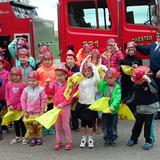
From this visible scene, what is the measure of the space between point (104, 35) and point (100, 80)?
2.29 m

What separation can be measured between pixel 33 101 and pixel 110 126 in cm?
128

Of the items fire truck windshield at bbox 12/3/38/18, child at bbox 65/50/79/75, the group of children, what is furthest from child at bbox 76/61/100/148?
fire truck windshield at bbox 12/3/38/18

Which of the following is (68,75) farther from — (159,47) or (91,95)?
(159,47)

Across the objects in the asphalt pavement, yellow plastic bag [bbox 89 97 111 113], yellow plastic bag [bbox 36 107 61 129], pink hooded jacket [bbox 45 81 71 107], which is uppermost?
pink hooded jacket [bbox 45 81 71 107]

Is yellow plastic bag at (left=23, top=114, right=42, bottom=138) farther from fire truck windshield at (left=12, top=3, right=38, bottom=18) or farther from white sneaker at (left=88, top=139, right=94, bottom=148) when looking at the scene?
fire truck windshield at (left=12, top=3, right=38, bottom=18)

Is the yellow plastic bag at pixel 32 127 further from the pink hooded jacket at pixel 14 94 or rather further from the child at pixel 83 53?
the child at pixel 83 53

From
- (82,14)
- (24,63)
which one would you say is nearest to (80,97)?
(24,63)

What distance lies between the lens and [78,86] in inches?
Result: 250

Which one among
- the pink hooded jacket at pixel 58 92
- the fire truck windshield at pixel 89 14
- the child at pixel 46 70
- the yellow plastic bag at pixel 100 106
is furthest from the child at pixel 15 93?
the fire truck windshield at pixel 89 14

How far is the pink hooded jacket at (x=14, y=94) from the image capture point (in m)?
6.80

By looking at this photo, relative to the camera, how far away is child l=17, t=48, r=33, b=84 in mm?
7105

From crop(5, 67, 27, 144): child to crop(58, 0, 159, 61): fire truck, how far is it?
216 cm

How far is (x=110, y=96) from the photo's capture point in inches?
247

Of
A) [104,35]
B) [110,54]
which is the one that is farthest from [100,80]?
[104,35]
